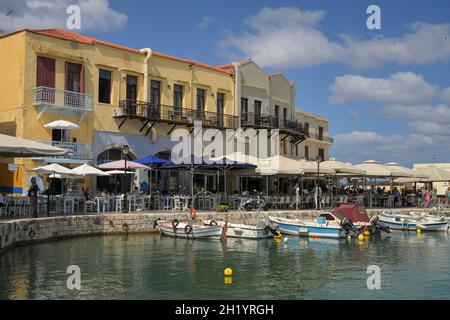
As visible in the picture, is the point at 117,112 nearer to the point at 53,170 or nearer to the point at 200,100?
the point at 200,100

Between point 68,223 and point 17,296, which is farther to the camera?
point 68,223

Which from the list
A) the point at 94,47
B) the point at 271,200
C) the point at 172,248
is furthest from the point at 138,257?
the point at 94,47

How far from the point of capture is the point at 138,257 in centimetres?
1834

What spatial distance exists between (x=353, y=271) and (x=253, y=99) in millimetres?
24600

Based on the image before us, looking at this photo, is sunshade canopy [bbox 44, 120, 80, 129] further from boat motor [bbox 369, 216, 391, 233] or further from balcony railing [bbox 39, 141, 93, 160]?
boat motor [bbox 369, 216, 391, 233]

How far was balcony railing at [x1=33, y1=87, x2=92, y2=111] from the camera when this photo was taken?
27359 millimetres

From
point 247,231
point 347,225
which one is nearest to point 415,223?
point 347,225

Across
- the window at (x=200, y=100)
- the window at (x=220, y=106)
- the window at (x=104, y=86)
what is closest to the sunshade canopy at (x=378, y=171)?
the window at (x=220, y=106)

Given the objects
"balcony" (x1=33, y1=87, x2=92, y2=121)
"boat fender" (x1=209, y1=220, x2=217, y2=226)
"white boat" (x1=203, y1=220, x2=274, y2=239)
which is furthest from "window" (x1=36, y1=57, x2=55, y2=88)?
"white boat" (x1=203, y1=220, x2=274, y2=239)

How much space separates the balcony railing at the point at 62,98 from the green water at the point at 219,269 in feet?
28.3

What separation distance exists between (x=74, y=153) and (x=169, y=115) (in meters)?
7.28

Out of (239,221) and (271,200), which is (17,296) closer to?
(239,221)

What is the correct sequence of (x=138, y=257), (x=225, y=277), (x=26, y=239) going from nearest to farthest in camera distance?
1. (x=225, y=277)
2. (x=138, y=257)
3. (x=26, y=239)
